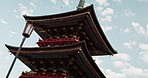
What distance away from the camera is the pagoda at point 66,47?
→ 16453mm

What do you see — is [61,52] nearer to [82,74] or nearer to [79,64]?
[79,64]

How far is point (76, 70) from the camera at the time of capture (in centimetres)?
1783

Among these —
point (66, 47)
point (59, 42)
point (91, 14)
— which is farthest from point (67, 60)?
point (91, 14)

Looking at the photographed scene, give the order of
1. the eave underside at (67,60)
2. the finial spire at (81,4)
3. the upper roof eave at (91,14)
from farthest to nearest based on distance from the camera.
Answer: the finial spire at (81,4)
the upper roof eave at (91,14)
the eave underside at (67,60)

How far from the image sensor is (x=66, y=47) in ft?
52.2

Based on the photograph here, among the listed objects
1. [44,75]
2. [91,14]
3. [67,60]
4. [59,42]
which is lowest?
[44,75]

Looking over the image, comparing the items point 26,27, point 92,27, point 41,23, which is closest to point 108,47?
point 92,27

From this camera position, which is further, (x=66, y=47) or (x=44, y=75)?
(x=44, y=75)

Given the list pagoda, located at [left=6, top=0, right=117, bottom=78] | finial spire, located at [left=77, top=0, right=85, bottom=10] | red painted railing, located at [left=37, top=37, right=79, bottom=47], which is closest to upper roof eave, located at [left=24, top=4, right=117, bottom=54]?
pagoda, located at [left=6, top=0, right=117, bottom=78]

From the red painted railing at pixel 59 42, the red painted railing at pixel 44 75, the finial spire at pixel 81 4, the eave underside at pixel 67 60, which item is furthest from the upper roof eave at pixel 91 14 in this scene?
the finial spire at pixel 81 4

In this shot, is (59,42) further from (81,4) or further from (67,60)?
(81,4)

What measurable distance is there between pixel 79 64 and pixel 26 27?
24.9ft

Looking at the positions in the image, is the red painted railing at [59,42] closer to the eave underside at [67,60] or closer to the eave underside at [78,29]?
the eave underside at [78,29]

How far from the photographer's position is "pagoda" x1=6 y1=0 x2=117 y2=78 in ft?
54.0
